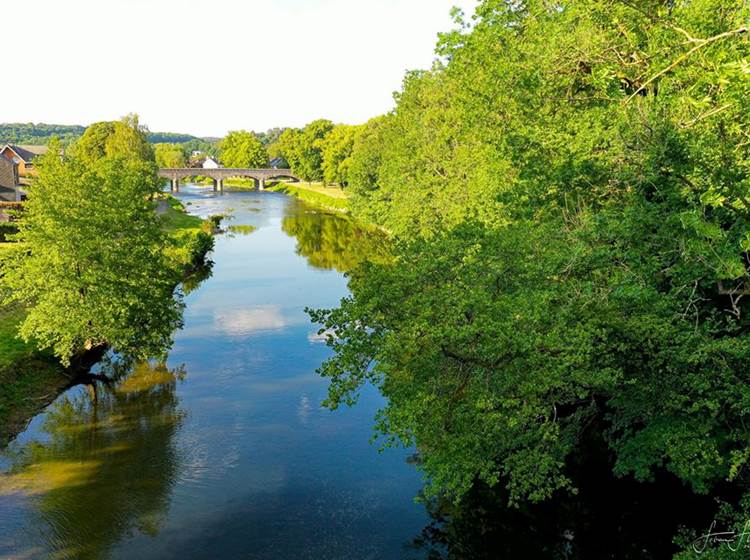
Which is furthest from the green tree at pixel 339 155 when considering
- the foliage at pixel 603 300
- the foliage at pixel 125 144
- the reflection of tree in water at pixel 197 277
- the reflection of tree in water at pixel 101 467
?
the foliage at pixel 603 300

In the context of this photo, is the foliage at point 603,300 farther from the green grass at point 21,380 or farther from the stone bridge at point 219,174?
the stone bridge at point 219,174

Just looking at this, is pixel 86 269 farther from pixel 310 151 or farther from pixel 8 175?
pixel 310 151

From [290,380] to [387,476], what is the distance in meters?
11.0

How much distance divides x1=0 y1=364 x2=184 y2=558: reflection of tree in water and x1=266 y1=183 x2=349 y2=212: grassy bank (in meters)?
71.7

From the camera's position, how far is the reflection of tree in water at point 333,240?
68.7 m

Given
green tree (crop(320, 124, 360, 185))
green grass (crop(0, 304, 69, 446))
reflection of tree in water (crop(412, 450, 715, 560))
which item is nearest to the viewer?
reflection of tree in water (crop(412, 450, 715, 560))

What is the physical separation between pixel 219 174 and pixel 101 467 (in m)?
139

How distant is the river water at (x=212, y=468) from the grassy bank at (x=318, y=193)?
6800cm

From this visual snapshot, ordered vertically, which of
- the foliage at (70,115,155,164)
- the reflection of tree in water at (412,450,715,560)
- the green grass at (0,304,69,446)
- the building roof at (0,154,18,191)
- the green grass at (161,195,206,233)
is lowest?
the reflection of tree in water at (412,450,715,560)

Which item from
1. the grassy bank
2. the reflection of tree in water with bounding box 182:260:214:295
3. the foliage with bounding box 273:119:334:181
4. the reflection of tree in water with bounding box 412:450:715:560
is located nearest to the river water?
the reflection of tree in water with bounding box 412:450:715:560

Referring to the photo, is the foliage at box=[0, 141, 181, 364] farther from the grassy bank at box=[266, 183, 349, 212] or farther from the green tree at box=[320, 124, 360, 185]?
the green tree at box=[320, 124, 360, 185]

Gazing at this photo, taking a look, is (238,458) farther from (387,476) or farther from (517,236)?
(517,236)

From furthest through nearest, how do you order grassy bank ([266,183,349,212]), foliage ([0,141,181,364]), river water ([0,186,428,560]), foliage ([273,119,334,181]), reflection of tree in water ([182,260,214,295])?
foliage ([273,119,334,181]), grassy bank ([266,183,349,212]), reflection of tree in water ([182,260,214,295]), foliage ([0,141,181,364]), river water ([0,186,428,560])

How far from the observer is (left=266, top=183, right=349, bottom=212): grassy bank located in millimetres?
119562
